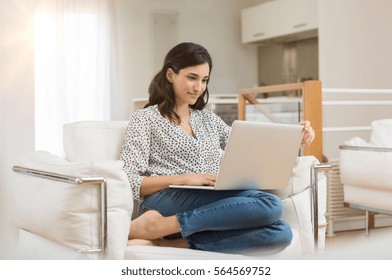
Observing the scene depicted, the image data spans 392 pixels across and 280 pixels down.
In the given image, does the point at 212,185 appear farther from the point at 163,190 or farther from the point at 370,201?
the point at 370,201

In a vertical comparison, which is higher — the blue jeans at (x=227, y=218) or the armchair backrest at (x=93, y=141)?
the armchair backrest at (x=93, y=141)

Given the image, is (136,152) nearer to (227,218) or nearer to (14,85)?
(227,218)

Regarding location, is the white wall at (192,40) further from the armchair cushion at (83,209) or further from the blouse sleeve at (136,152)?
the armchair cushion at (83,209)

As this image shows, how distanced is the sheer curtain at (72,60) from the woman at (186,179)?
1.50 metres

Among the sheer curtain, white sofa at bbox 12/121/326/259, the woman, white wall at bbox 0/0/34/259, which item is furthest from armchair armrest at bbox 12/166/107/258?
the sheer curtain

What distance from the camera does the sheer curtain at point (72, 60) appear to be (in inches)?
159

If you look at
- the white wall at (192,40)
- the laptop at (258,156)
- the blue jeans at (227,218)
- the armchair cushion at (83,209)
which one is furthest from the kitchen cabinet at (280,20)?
the armchair cushion at (83,209)

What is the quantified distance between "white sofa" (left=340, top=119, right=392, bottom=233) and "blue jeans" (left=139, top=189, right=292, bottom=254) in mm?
1405

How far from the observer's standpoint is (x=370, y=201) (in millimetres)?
3346

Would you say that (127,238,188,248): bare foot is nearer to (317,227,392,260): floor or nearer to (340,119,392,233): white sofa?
(317,227,392,260): floor

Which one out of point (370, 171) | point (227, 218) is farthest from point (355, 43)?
point (227, 218)

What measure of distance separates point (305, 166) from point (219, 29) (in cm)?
379

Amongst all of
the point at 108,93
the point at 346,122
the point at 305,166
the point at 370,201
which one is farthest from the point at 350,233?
the point at 108,93

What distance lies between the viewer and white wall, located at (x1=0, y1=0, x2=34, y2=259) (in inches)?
90.8
